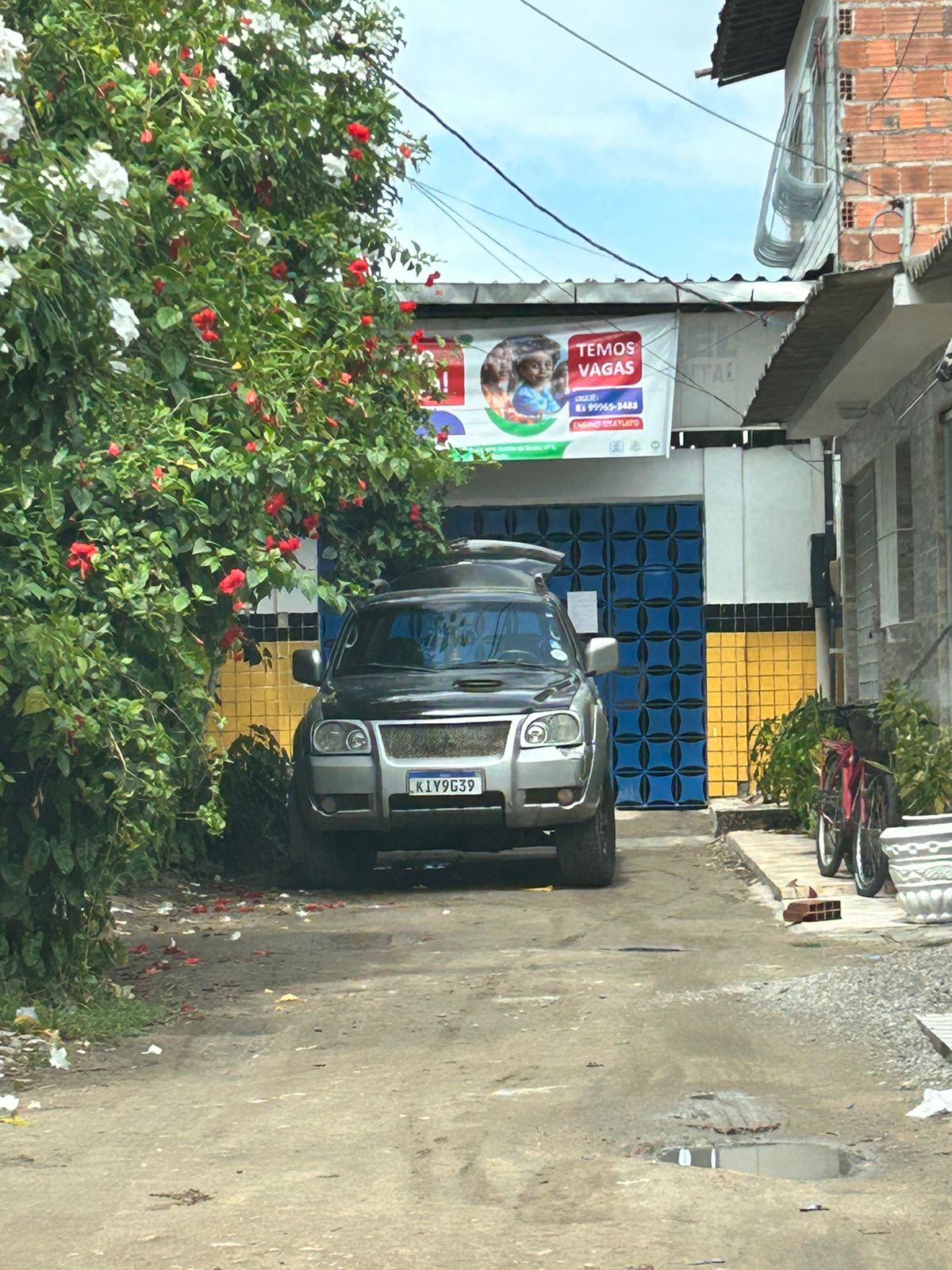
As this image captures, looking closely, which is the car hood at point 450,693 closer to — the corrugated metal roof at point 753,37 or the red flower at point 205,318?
the red flower at point 205,318

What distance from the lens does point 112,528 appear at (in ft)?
24.5

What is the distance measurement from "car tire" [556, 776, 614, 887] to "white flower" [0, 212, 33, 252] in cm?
696

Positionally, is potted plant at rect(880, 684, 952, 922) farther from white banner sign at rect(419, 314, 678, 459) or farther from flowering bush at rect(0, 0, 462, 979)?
white banner sign at rect(419, 314, 678, 459)

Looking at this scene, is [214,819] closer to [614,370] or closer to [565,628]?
[565,628]

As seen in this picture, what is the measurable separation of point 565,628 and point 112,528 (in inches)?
235

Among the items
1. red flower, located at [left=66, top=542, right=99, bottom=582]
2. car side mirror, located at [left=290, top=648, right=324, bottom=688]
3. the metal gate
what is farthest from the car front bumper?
the metal gate

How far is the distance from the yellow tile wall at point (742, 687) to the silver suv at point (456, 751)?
4968 millimetres

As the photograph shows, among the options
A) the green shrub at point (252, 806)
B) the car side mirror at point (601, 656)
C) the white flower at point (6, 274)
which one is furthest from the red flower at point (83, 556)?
the green shrub at point (252, 806)

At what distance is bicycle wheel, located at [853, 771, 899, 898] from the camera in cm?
1079

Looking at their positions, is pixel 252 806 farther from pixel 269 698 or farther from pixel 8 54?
pixel 8 54

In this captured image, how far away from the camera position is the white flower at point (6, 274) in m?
5.32

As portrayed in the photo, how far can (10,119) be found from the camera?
557 centimetres

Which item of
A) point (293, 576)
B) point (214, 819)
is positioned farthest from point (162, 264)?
point (214, 819)

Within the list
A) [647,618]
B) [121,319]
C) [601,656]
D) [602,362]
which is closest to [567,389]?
[602,362]
